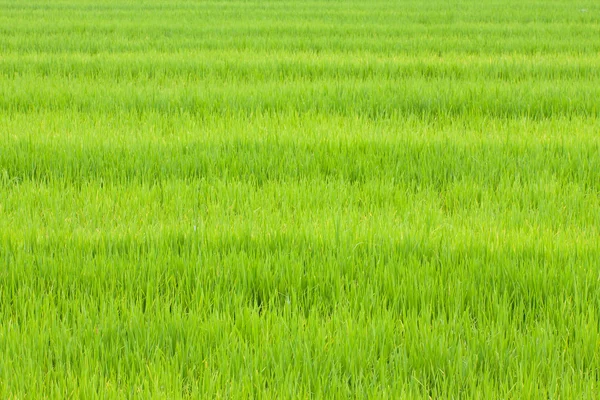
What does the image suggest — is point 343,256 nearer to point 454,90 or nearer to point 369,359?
point 369,359

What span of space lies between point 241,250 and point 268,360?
0.69m

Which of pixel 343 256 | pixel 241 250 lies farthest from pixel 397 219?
pixel 241 250

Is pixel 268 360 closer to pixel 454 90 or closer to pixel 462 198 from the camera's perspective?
pixel 462 198

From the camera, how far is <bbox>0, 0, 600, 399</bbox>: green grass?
1770 mm

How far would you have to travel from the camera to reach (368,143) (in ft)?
→ 12.4

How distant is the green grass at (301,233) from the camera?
177 cm

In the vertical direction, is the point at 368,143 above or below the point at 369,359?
above

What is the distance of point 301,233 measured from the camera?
2553 mm

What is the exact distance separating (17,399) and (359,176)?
218 cm

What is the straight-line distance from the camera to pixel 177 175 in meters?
3.43

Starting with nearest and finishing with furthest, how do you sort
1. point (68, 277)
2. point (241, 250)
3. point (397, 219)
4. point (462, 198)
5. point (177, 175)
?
point (68, 277) → point (241, 250) → point (397, 219) → point (462, 198) → point (177, 175)

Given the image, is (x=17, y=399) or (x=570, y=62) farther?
(x=570, y=62)

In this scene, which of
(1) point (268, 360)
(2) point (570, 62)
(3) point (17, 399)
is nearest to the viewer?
(3) point (17, 399)

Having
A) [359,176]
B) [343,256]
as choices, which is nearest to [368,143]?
[359,176]
